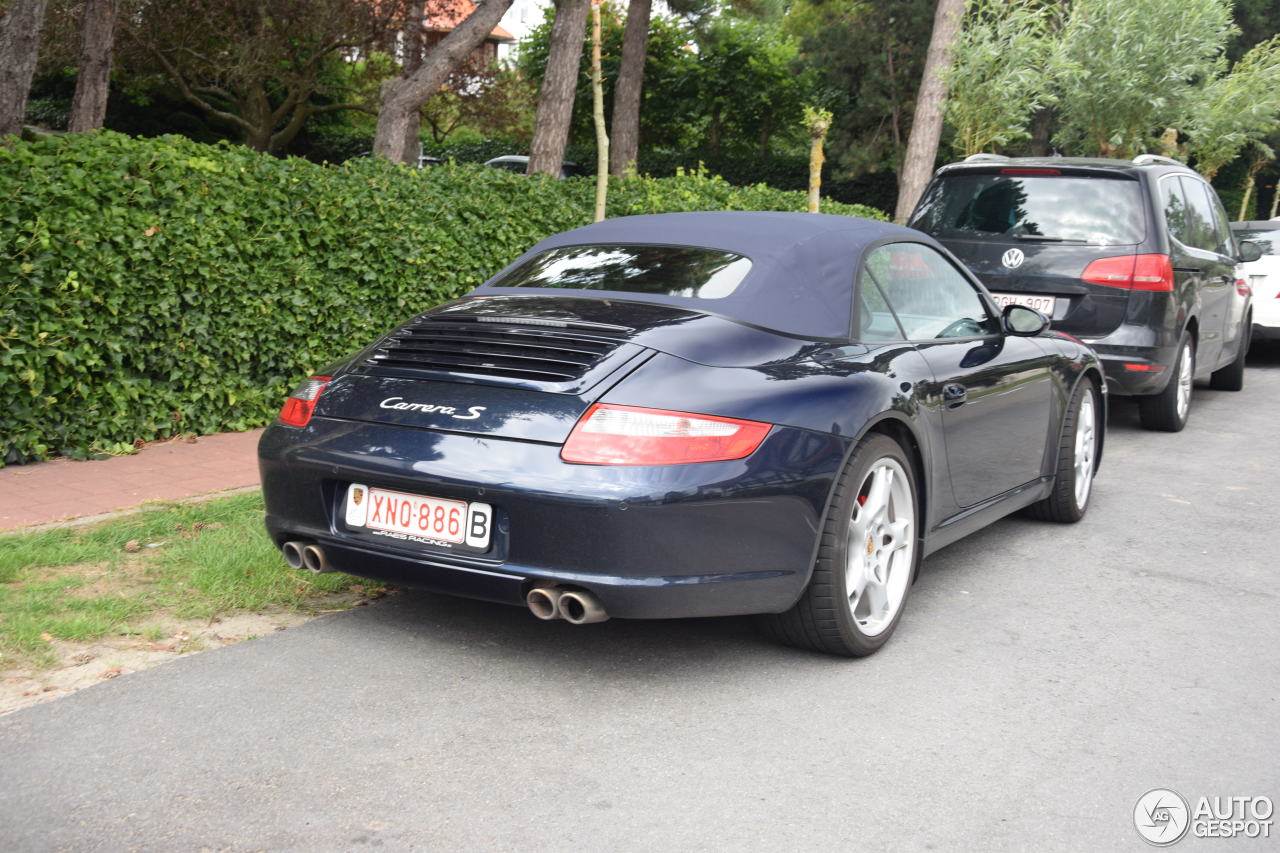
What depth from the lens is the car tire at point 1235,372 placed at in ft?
37.6

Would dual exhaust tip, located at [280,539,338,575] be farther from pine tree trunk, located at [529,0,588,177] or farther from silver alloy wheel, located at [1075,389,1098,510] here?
pine tree trunk, located at [529,0,588,177]

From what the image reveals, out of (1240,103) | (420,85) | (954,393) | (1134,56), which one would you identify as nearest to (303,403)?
(954,393)

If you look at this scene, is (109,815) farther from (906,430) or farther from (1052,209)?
(1052,209)

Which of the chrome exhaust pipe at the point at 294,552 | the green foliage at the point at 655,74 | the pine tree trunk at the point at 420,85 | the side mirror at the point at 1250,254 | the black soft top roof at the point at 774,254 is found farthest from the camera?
the green foliage at the point at 655,74

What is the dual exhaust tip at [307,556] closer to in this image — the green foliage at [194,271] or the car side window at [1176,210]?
the green foliage at [194,271]

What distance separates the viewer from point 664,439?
3.62m

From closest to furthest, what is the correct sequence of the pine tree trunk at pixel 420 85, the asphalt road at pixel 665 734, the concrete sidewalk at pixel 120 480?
1. the asphalt road at pixel 665 734
2. the concrete sidewalk at pixel 120 480
3. the pine tree trunk at pixel 420 85

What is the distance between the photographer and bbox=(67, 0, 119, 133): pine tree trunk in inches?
638

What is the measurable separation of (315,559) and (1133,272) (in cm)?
609

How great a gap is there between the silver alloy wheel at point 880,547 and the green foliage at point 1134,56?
41.7 feet

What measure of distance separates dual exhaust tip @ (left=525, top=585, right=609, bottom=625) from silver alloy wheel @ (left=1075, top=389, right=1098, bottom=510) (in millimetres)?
3325

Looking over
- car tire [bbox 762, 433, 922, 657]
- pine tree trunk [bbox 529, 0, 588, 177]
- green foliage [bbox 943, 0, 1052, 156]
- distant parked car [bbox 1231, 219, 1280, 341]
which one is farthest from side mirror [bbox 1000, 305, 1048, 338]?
green foliage [bbox 943, 0, 1052, 156]

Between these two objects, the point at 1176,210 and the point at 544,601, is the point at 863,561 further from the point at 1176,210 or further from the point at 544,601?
the point at 1176,210
